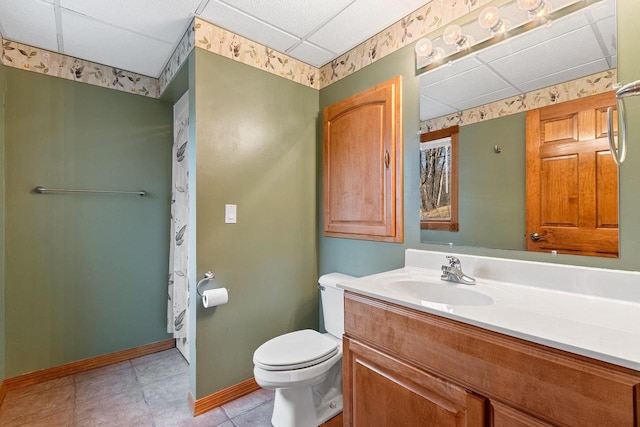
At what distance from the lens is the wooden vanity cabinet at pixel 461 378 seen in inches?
24.7

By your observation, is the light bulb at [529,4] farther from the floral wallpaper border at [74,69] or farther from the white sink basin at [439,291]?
the floral wallpaper border at [74,69]

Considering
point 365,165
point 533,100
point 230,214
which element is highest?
point 533,100

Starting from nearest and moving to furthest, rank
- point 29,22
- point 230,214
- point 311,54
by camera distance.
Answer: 1. point 29,22
2. point 230,214
3. point 311,54

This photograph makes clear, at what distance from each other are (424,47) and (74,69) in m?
2.38

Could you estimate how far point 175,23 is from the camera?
5.45 ft

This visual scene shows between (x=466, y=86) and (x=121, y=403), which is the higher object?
(x=466, y=86)

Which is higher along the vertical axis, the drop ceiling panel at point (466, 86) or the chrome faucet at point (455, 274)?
the drop ceiling panel at point (466, 86)

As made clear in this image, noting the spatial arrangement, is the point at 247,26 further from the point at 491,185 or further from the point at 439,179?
the point at 491,185

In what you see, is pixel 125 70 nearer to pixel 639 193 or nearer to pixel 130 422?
pixel 130 422

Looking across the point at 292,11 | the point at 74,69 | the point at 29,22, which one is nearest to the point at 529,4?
the point at 292,11

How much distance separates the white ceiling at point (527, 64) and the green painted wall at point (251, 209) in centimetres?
94

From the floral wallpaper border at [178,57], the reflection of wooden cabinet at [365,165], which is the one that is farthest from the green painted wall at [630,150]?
the floral wallpaper border at [178,57]

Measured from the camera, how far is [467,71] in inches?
56.0

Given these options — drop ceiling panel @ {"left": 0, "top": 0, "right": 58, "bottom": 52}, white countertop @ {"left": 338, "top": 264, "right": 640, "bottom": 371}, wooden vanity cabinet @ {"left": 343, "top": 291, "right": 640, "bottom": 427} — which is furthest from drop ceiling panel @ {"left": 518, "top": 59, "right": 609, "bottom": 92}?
drop ceiling panel @ {"left": 0, "top": 0, "right": 58, "bottom": 52}
